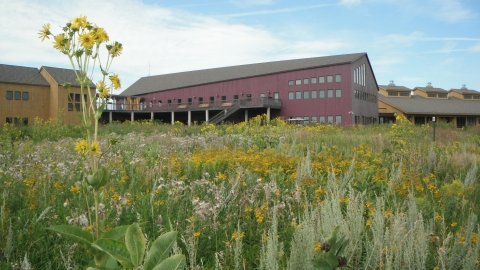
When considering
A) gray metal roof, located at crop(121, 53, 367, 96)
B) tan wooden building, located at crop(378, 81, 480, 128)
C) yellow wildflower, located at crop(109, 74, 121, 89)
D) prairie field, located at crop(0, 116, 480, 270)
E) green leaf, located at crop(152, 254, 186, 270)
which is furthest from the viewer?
tan wooden building, located at crop(378, 81, 480, 128)

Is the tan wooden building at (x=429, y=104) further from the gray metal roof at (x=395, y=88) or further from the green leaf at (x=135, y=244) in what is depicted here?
the green leaf at (x=135, y=244)

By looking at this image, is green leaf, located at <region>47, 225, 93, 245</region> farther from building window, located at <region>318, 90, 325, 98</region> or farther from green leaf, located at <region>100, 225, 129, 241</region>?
building window, located at <region>318, 90, 325, 98</region>

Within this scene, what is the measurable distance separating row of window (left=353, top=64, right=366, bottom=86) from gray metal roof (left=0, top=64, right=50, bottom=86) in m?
28.4

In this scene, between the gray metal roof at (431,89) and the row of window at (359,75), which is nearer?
the row of window at (359,75)

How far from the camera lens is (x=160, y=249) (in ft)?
3.77

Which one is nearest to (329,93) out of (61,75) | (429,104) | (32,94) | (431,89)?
(429,104)

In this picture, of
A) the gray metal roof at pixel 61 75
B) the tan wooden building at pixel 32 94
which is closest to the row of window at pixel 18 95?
the tan wooden building at pixel 32 94

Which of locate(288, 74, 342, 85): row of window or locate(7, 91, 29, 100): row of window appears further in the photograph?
locate(288, 74, 342, 85): row of window

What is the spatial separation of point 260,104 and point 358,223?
1329 inches

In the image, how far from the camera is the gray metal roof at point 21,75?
33594 millimetres

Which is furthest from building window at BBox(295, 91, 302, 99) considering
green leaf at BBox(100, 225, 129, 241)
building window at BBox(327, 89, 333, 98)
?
green leaf at BBox(100, 225, 129, 241)

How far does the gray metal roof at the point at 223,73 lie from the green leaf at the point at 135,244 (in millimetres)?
37379

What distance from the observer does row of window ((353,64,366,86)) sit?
37.6 metres

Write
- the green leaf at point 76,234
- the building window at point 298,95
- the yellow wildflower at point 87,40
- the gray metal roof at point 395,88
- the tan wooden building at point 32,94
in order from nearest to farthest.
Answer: the green leaf at point 76,234 → the yellow wildflower at point 87,40 → the tan wooden building at point 32,94 → the building window at point 298,95 → the gray metal roof at point 395,88
